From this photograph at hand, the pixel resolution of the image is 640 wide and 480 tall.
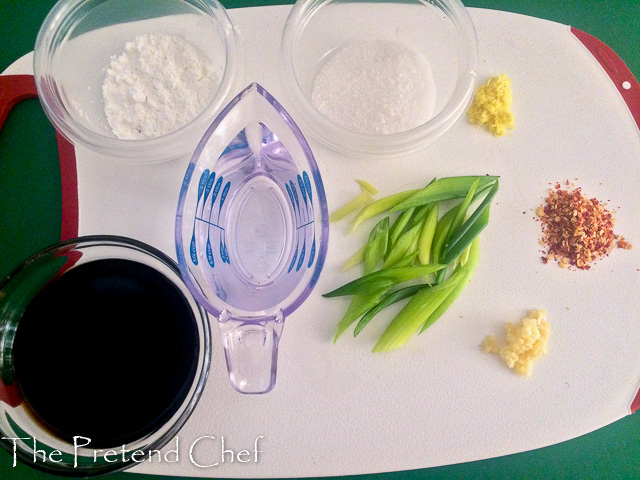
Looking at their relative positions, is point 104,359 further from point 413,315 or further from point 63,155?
point 413,315

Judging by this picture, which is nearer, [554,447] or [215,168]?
[215,168]

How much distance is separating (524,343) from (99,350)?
916mm

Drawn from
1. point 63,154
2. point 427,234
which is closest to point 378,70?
point 427,234

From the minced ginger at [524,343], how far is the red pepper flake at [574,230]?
0.51 ft

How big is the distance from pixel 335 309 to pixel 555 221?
0.57 meters

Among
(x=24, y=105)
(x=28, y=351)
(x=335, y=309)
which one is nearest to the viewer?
(x=28, y=351)

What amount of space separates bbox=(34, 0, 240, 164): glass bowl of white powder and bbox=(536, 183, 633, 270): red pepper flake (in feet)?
2.64

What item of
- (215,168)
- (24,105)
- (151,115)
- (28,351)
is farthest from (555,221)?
(24,105)

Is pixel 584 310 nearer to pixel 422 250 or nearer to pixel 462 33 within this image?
pixel 422 250

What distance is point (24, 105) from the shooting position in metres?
1.19

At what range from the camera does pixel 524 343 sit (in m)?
1.04

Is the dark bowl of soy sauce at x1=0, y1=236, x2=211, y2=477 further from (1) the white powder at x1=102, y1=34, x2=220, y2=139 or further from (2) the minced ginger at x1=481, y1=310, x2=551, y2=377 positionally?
(2) the minced ginger at x1=481, y1=310, x2=551, y2=377

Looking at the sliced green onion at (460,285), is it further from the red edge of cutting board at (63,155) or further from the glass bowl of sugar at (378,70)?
the red edge of cutting board at (63,155)

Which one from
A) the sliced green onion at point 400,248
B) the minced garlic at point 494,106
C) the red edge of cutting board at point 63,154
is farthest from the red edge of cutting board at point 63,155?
the minced garlic at point 494,106
